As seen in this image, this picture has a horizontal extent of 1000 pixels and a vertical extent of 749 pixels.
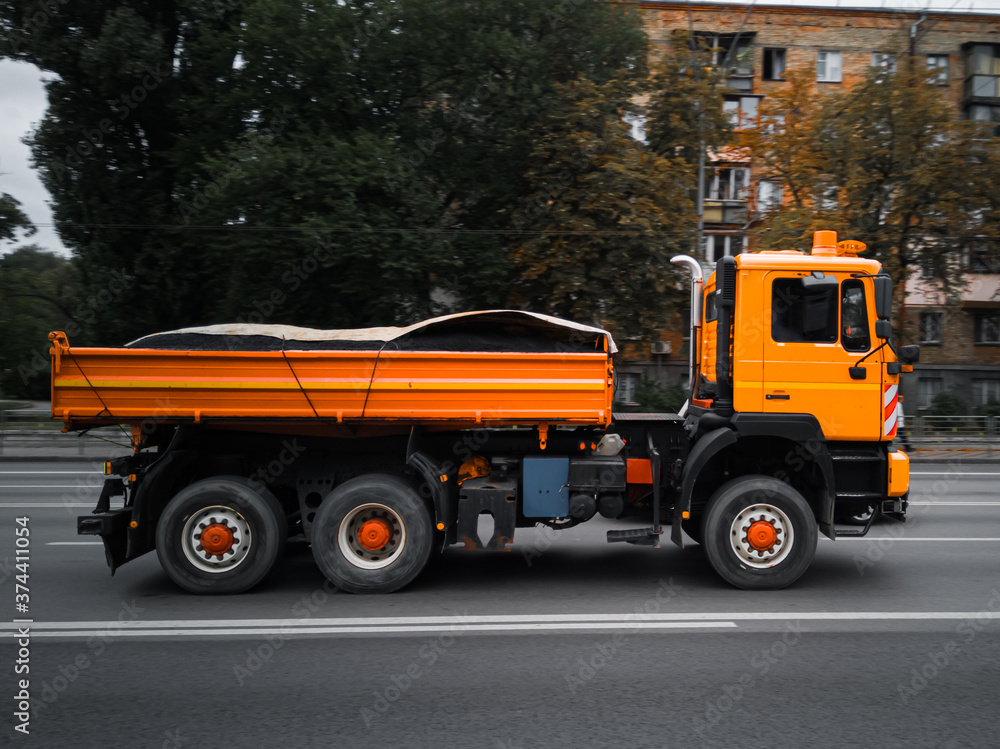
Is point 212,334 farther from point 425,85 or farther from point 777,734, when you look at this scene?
point 425,85

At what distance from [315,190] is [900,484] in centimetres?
1381

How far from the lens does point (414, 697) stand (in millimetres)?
4520

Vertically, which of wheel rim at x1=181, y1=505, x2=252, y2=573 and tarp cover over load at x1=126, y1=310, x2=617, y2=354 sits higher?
tarp cover over load at x1=126, y1=310, x2=617, y2=354

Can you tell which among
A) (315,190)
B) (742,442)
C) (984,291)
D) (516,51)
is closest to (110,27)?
(315,190)

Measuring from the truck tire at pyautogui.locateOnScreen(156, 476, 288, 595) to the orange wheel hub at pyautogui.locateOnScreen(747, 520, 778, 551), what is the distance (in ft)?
12.7

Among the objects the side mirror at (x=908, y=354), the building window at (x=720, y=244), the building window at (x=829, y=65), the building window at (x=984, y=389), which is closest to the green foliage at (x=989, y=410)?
the building window at (x=984, y=389)

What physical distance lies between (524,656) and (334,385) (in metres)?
2.54

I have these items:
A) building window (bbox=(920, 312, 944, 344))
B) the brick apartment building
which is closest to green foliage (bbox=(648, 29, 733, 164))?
the brick apartment building

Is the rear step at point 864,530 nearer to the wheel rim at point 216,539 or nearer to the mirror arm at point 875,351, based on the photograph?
the mirror arm at point 875,351

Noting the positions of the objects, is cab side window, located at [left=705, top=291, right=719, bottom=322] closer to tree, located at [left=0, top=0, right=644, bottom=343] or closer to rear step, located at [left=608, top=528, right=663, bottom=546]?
rear step, located at [left=608, top=528, right=663, bottom=546]

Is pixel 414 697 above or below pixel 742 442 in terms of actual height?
below

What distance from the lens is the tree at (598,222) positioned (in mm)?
18641

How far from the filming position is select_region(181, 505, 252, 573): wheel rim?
6.51 m

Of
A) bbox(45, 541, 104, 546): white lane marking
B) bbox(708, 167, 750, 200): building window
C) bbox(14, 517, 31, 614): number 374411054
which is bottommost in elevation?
bbox(45, 541, 104, 546): white lane marking
